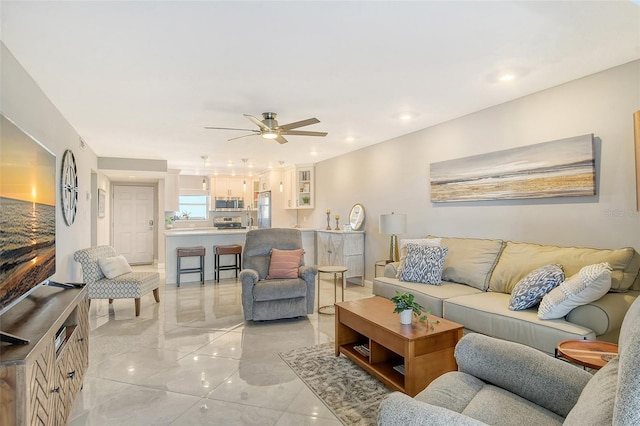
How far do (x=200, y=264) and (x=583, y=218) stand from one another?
5.59 metres

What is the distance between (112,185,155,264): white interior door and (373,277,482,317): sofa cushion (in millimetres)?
6809

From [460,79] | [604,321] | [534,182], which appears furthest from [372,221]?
[604,321]

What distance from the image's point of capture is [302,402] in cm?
224

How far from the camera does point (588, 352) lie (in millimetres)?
1812

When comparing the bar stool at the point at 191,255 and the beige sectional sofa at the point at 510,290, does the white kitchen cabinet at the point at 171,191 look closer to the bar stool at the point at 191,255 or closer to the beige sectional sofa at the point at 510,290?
the bar stool at the point at 191,255

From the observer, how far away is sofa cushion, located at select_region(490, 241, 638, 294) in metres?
2.43

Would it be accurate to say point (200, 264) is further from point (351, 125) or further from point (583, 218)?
point (583, 218)

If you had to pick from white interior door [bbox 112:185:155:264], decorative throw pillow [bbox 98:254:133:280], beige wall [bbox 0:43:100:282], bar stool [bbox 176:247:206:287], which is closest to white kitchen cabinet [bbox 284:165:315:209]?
bar stool [bbox 176:247:206:287]

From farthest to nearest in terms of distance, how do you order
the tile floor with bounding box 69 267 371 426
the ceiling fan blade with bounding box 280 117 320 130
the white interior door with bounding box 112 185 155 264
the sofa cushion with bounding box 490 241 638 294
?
the white interior door with bounding box 112 185 155 264, the ceiling fan blade with bounding box 280 117 320 130, the sofa cushion with bounding box 490 241 638 294, the tile floor with bounding box 69 267 371 426

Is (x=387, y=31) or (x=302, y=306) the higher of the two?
(x=387, y=31)

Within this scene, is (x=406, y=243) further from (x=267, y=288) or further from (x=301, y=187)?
(x=301, y=187)

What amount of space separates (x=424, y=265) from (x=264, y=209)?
576cm

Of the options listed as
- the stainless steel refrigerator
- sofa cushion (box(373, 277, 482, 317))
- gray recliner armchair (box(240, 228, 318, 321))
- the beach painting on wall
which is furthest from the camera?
the stainless steel refrigerator

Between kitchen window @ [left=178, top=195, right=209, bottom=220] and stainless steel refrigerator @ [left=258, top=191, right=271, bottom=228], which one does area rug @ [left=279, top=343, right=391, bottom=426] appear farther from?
kitchen window @ [left=178, top=195, right=209, bottom=220]
